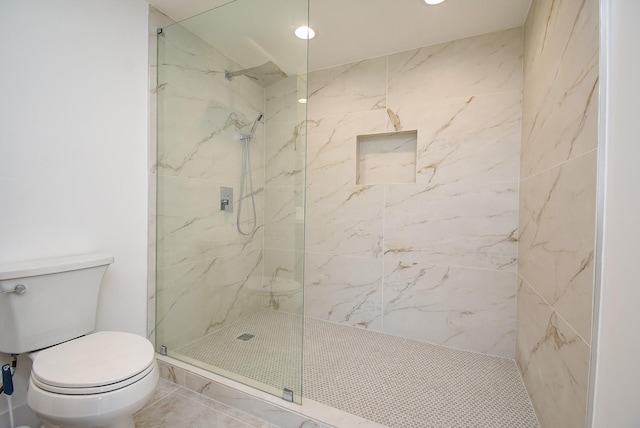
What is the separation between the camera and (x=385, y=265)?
2301 millimetres

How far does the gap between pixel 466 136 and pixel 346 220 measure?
110cm

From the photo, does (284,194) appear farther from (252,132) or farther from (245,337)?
(245,337)

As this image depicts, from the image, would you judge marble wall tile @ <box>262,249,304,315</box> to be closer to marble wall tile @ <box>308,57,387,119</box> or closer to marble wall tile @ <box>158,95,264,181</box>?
marble wall tile @ <box>158,95,264,181</box>

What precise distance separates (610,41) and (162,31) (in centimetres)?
224

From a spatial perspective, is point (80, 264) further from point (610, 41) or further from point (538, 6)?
point (538, 6)

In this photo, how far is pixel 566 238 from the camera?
108 cm

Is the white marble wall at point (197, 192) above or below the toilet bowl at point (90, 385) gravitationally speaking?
above

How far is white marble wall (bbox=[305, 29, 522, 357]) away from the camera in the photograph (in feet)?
6.40

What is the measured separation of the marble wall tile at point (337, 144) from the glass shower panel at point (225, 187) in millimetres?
824

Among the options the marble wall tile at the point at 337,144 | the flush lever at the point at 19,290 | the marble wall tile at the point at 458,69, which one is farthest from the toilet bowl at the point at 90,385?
the marble wall tile at the point at 458,69

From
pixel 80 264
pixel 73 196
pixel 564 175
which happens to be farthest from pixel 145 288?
pixel 564 175

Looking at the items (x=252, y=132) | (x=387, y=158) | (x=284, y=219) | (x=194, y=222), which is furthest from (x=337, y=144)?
(x=194, y=222)

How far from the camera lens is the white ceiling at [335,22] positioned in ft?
5.31

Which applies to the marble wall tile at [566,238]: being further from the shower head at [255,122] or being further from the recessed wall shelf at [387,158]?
the shower head at [255,122]
